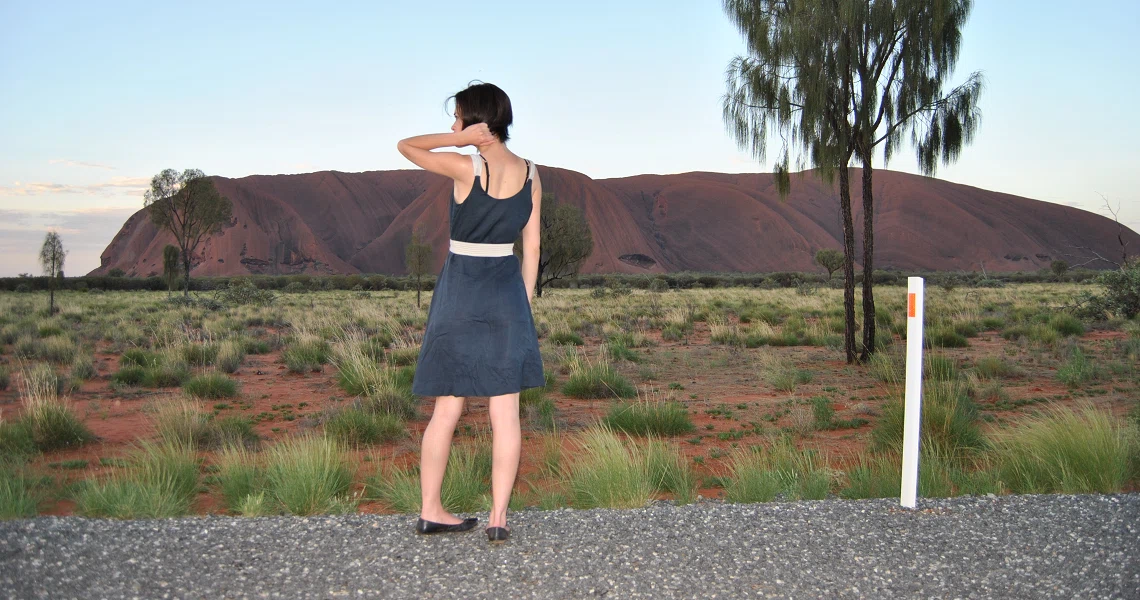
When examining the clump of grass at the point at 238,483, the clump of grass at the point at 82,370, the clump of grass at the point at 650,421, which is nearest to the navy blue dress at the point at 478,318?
the clump of grass at the point at 238,483

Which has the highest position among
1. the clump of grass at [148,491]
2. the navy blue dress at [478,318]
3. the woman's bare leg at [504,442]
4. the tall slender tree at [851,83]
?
the tall slender tree at [851,83]

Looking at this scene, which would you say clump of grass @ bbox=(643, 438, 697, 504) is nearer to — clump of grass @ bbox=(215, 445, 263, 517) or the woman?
the woman

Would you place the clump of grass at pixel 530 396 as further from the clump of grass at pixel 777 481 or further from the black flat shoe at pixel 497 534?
the black flat shoe at pixel 497 534

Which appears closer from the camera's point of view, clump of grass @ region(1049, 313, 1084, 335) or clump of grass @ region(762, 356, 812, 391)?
clump of grass @ region(762, 356, 812, 391)

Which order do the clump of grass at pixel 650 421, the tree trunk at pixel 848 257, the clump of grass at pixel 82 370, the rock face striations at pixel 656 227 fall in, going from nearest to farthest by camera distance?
the clump of grass at pixel 650 421 → the clump of grass at pixel 82 370 → the tree trunk at pixel 848 257 → the rock face striations at pixel 656 227

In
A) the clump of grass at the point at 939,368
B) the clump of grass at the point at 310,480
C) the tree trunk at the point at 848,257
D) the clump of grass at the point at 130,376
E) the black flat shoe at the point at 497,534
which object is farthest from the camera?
the tree trunk at the point at 848,257

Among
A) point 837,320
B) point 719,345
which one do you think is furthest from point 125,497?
point 837,320

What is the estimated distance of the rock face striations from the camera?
98875mm

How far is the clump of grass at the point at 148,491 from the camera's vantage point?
4668 millimetres

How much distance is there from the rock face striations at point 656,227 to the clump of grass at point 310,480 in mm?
89785

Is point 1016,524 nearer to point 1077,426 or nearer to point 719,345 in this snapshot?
point 1077,426

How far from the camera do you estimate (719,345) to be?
56.3 ft

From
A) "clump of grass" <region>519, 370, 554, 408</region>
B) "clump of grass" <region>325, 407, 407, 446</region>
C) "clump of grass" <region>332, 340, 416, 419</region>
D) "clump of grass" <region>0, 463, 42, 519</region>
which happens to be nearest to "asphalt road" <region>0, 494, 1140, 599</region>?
"clump of grass" <region>0, 463, 42, 519</region>

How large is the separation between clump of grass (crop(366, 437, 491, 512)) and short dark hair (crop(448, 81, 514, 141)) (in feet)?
7.74
